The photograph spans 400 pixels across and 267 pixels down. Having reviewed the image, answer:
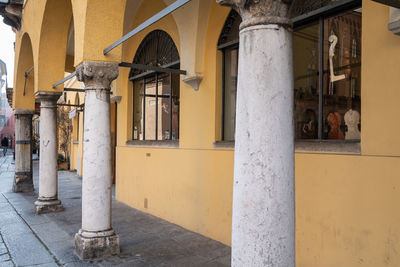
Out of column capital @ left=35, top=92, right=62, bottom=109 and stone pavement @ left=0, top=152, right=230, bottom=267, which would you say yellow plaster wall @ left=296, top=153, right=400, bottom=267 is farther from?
column capital @ left=35, top=92, right=62, bottom=109

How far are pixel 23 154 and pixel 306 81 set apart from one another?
10.5 metres

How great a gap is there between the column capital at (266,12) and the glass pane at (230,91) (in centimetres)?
368

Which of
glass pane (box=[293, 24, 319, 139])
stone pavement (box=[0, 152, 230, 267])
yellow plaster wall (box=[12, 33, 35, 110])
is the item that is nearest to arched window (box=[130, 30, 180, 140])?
stone pavement (box=[0, 152, 230, 267])

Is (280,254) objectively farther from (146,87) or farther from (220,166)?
(146,87)

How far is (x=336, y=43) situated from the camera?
14.7 ft

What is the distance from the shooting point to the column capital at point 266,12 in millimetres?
2426

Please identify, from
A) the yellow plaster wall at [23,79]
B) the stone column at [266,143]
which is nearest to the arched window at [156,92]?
the yellow plaster wall at [23,79]

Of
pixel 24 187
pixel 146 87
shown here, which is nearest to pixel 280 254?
pixel 146 87

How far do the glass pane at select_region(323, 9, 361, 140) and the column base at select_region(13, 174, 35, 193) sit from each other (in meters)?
10.8

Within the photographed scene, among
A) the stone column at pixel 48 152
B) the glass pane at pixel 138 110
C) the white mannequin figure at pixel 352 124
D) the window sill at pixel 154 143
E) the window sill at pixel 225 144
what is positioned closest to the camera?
the white mannequin figure at pixel 352 124

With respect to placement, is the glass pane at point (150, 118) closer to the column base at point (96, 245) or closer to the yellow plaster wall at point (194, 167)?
the yellow plaster wall at point (194, 167)

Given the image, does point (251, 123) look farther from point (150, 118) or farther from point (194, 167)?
point (150, 118)

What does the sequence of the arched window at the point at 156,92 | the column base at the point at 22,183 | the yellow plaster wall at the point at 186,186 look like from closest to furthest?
the yellow plaster wall at the point at 186,186, the arched window at the point at 156,92, the column base at the point at 22,183

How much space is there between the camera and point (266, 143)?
238cm
